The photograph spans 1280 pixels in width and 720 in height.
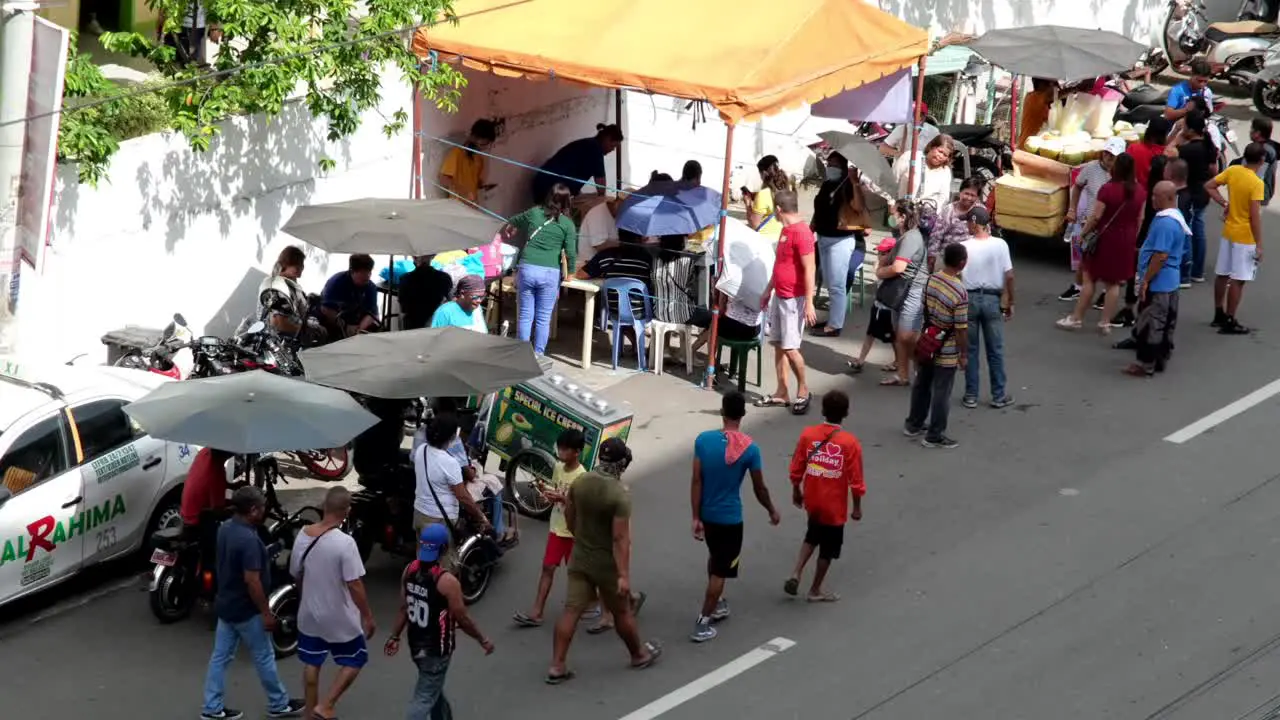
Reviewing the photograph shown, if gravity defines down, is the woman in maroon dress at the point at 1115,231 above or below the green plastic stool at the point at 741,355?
above

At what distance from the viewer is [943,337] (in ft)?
45.5

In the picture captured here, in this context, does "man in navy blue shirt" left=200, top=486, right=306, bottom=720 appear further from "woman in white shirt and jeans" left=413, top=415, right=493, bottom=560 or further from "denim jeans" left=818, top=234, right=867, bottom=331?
"denim jeans" left=818, top=234, right=867, bottom=331

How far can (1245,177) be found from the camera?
642 inches

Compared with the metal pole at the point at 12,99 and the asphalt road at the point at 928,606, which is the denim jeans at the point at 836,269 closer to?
the asphalt road at the point at 928,606

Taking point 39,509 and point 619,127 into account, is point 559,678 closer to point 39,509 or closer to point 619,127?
point 39,509

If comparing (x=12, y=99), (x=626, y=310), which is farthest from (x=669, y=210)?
(x=12, y=99)

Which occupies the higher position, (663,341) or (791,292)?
(791,292)

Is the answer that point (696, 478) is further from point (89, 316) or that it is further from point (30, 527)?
point (89, 316)

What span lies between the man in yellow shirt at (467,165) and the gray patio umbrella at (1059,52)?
5926mm

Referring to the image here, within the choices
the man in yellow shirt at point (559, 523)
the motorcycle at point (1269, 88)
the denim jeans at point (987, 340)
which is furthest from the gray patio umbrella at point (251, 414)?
the motorcycle at point (1269, 88)

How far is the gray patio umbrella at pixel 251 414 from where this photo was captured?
10.5 m

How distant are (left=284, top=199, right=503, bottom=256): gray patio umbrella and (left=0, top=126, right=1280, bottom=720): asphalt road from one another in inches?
86.9

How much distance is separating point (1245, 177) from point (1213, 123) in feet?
10.3

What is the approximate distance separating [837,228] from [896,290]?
157 centimetres
